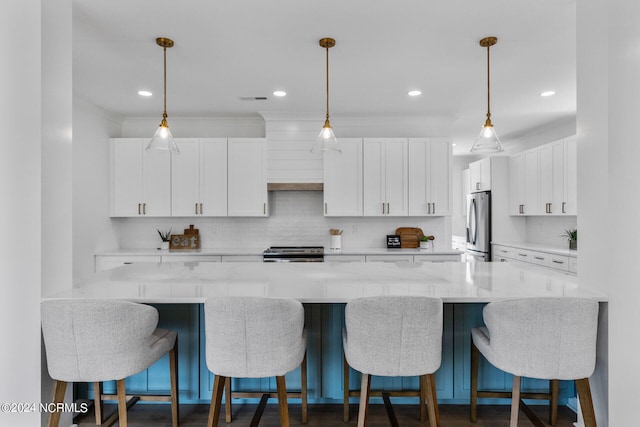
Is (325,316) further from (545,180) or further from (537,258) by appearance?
(545,180)

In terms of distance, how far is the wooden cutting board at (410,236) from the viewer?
15.5 ft

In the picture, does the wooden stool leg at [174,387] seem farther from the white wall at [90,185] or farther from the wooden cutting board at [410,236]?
the wooden cutting board at [410,236]

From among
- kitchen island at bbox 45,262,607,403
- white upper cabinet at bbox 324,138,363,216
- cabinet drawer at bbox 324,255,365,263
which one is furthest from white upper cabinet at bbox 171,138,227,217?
kitchen island at bbox 45,262,607,403

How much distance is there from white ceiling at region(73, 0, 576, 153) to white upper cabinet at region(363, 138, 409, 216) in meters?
0.42

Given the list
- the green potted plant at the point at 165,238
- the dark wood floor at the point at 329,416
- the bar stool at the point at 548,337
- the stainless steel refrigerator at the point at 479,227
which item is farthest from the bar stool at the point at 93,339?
the stainless steel refrigerator at the point at 479,227

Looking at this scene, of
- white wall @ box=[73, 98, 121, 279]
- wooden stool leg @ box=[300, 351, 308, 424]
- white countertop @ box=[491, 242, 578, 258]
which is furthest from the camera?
white countertop @ box=[491, 242, 578, 258]

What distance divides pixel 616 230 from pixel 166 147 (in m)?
2.74

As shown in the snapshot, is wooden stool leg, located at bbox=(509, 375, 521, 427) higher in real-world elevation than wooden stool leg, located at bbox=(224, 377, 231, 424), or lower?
higher

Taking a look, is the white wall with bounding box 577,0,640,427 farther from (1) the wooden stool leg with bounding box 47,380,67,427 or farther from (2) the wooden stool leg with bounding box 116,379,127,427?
(1) the wooden stool leg with bounding box 47,380,67,427

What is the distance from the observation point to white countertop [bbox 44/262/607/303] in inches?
74.9

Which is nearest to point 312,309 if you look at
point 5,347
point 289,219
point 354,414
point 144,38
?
point 354,414

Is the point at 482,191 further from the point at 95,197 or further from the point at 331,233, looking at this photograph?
the point at 95,197

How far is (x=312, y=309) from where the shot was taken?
232 centimetres

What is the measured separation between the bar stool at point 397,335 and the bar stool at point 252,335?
297 millimetres
